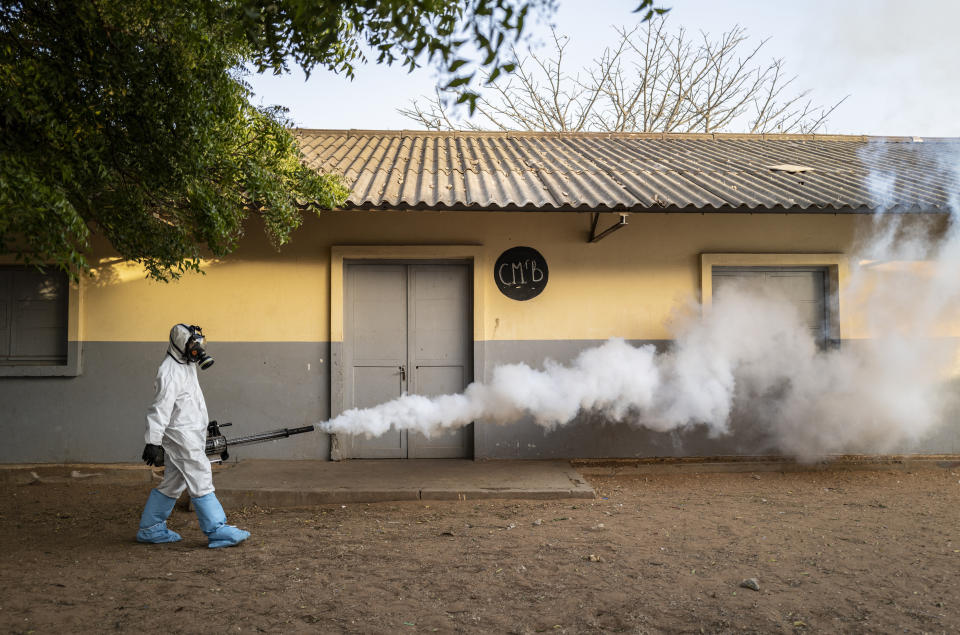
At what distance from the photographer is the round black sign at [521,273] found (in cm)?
816

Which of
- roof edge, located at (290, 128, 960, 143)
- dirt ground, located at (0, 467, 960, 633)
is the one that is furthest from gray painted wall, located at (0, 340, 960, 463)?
roof edge, located at (290, 128, 960, 143)

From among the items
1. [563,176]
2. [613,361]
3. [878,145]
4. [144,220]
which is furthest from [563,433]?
[878,145]

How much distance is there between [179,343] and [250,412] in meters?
2.78

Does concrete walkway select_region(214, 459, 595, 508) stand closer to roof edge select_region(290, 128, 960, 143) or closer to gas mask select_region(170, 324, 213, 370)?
gas mask select_region(170, 324, 213, 370)

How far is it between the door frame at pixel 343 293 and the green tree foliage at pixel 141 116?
6.78 feet

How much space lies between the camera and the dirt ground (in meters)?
3.90

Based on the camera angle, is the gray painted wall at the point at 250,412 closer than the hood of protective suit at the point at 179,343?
No

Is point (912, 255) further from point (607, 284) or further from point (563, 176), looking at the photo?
point (563, 176)

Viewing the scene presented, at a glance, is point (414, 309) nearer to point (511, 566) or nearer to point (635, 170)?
point (635, 170)

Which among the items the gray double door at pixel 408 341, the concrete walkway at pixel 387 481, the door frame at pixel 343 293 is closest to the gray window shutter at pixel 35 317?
the concrete walkway at pixel 387 481

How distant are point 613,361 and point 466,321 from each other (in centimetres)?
194

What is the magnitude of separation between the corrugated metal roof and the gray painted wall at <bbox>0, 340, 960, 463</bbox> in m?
1.91

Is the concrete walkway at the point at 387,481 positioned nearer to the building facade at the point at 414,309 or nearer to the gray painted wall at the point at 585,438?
the gray painted wall at the point at 585,438

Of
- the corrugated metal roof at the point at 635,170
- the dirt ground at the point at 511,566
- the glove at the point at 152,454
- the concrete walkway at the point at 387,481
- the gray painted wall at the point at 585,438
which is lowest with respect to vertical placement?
the dirt ground at the point at 511,566
